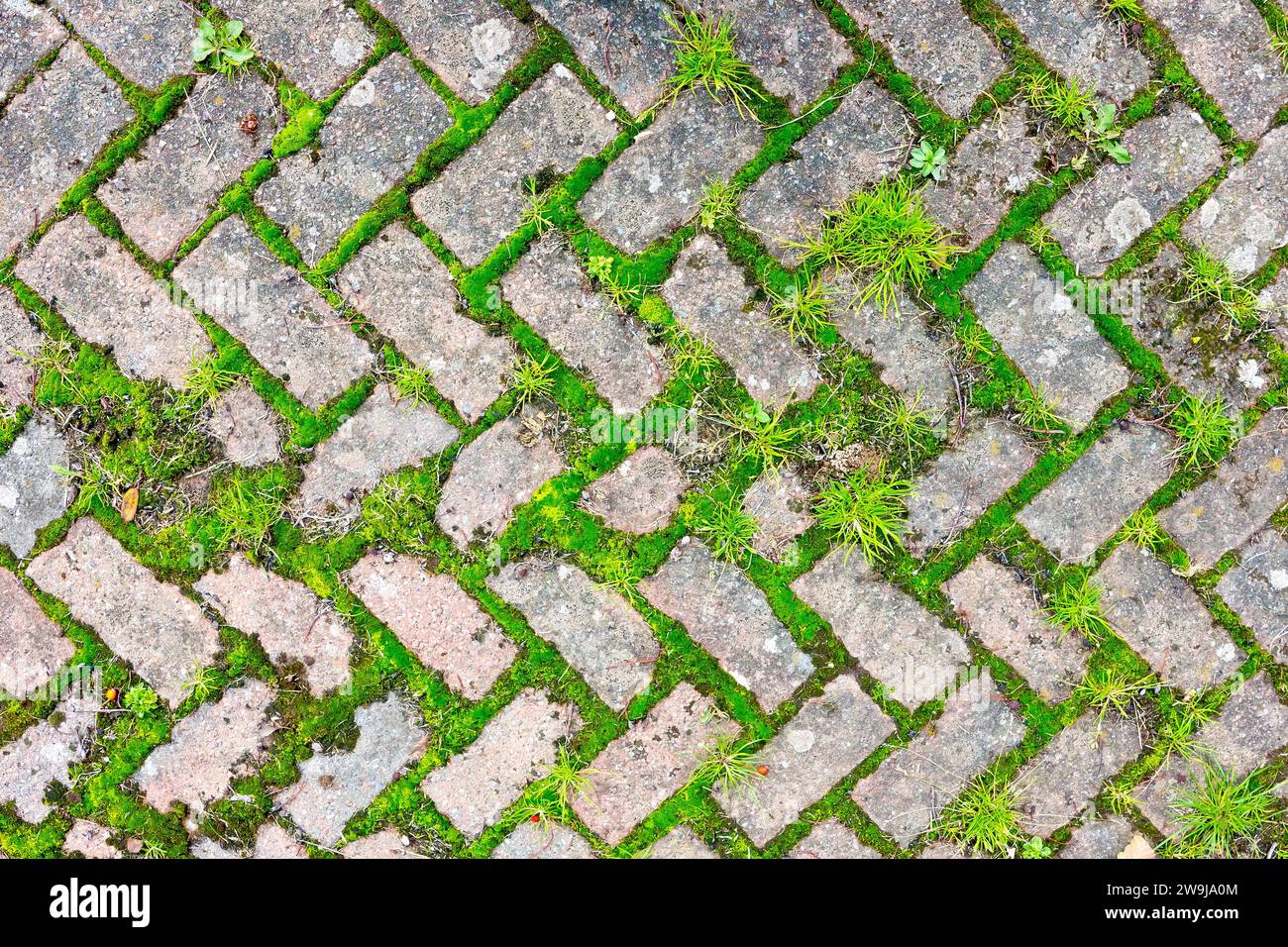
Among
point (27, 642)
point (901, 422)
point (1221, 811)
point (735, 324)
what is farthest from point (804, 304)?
point (27, 642)

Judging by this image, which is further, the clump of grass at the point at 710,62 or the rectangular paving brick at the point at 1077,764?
the rectangular paving brick at the point at 1077,764

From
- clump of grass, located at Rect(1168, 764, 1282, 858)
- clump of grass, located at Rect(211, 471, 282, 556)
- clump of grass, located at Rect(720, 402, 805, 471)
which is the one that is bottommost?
clump of grass, located at Rect(1168, 764, 1282, 858)

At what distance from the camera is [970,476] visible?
7.46ft

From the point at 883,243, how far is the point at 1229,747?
2085 millimetres

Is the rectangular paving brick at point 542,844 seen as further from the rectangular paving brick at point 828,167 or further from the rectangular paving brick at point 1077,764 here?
the rectangular paving brick at point 828,167

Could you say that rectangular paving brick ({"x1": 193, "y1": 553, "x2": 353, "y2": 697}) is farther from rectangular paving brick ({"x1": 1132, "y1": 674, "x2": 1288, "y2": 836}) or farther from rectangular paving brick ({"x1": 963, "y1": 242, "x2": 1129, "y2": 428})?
rectangular paving brick ({"x1": 1132, "y1": 674, "x2": 1288, "y2": 836})

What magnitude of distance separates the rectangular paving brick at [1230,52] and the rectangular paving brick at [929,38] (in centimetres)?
59

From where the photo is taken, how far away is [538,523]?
2262 mm

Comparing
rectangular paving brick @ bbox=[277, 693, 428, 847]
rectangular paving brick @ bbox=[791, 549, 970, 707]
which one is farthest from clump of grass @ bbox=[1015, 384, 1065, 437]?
rectangular paving brick @ bbox=[277, 693, 428, 847]

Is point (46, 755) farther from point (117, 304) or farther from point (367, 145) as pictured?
point (367, 145)

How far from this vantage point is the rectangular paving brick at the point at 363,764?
2289 millimetres

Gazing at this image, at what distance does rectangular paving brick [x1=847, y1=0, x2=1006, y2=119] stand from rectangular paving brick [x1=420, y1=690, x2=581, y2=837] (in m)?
2.43

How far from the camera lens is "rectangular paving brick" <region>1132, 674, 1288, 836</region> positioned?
2314 mm

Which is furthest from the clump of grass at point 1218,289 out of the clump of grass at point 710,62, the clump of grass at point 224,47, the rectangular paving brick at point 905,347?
the clump of grass at point 224,47
